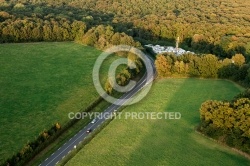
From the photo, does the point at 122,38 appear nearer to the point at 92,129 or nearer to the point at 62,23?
the point at 62,23

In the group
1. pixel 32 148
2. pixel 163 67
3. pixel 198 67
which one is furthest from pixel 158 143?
pixel 198 67

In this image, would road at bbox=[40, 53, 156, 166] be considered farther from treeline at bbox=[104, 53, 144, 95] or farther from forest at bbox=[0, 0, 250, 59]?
forest at bbox=[0, 0, 250, 59]

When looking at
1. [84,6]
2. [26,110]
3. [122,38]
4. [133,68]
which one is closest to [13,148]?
[26,110]

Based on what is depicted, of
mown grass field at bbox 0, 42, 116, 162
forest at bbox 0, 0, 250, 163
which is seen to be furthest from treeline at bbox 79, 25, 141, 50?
mown grass field at bbox 0, 42, 116, 162

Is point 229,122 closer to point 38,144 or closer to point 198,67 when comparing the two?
point 38,144

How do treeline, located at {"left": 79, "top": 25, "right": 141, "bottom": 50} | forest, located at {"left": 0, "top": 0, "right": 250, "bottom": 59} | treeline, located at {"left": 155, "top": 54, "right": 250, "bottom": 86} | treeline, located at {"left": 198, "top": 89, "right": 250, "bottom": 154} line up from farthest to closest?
forest, located at {"left": 0, "top": 0, "right": 250, "bottom": 59}
treeline, located at {"left": 79, "top": 25, "right": 141, "bottom": 50}
treeline, located at {"left": 155, "top": 54, "right": 250, "bottom": 86}
treeline, located at {"left": 198, "top": 89, "right": 250, "bottom": 154}

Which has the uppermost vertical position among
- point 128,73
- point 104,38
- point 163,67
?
point 104,38
